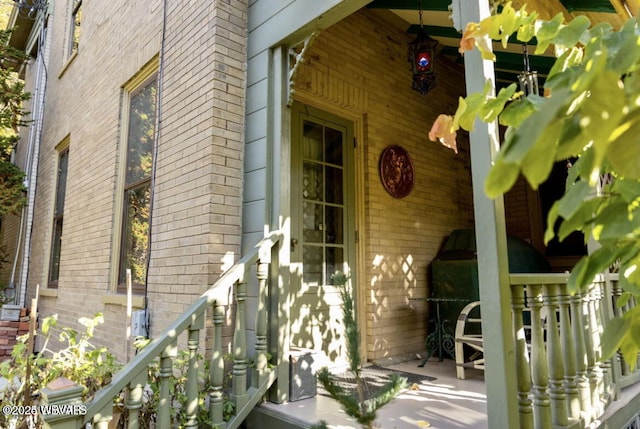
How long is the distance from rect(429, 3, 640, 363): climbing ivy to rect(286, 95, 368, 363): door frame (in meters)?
3.12

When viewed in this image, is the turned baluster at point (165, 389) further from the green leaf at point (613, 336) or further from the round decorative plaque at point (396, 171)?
the round decorative plaque at point (396, 171)

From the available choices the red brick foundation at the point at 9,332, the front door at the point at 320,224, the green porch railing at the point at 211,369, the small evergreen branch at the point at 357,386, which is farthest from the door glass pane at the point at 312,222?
the red brick foundation at the point at 9,332

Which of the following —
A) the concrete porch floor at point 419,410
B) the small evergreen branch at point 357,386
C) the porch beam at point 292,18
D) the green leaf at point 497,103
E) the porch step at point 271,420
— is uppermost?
the porch beam at point 292,18

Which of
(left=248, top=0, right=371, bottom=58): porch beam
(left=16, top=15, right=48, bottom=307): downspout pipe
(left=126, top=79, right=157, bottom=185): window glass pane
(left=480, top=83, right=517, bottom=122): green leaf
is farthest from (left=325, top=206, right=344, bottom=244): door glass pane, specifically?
(left=16, top=15, right=48, bottom=307): downspout pipe

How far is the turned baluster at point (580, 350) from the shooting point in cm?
215

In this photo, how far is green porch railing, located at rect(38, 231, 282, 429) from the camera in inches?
76.5

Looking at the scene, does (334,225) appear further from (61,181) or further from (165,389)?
(61,181)

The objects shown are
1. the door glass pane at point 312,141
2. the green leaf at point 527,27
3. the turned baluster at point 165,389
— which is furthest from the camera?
the door glass pane at point 312,141

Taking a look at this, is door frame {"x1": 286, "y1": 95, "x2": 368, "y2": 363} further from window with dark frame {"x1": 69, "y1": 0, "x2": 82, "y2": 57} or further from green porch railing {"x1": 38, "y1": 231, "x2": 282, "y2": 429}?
window with dark frame {"x1": 69, "y1": 0, "x2": 82, "y2": 57}

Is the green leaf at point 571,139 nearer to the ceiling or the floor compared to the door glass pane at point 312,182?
nearer to the floor

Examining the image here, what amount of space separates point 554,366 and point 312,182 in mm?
2492

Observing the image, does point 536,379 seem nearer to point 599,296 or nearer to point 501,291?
point 501,291

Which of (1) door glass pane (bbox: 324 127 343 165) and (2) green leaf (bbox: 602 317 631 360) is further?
(1) door glass pane (bbox: 324 127 343 165)

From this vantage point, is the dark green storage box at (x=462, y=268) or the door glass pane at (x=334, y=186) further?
the dark green storage box at (x=462, y=268)
